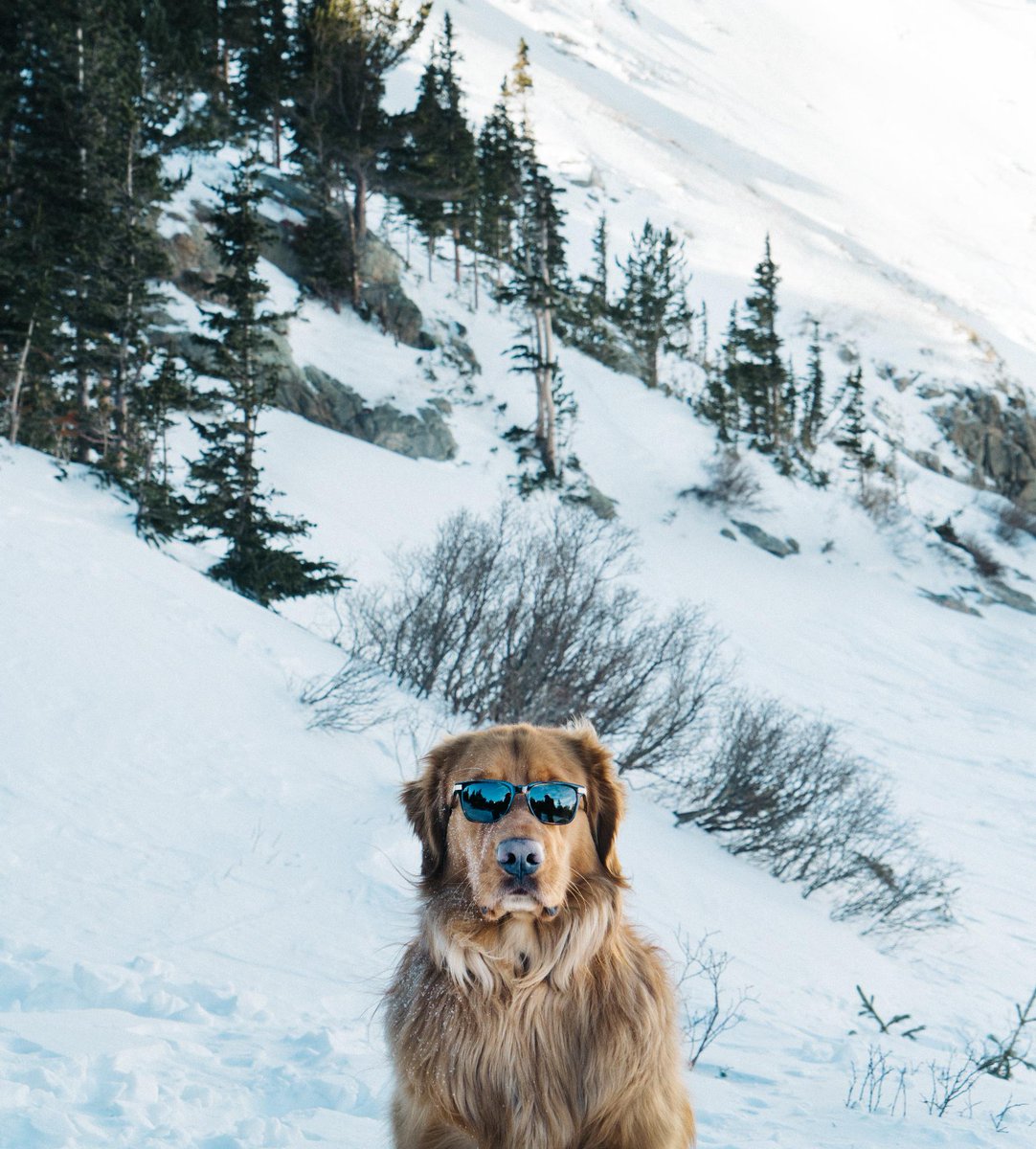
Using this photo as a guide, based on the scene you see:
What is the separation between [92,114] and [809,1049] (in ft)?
66.1

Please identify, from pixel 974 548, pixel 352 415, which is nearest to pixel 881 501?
pixel 974 548

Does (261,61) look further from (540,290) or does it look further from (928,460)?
(928,460)

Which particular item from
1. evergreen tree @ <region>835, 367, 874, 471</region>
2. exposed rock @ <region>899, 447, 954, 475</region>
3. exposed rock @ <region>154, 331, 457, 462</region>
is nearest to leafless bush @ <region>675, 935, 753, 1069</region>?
exposed rock @ <region>154, 331, 457, 462</region>

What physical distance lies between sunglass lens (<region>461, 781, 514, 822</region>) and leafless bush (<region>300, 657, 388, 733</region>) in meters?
7.31

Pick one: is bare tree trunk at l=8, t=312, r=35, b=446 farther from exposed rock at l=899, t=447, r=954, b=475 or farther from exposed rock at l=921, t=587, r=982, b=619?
exposed rock at l=899, t=447, r=954, b=475

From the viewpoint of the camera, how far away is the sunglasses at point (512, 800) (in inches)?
99.0

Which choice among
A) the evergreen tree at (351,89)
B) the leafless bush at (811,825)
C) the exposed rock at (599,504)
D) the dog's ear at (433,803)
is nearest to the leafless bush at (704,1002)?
the dog's ear at (433,803)

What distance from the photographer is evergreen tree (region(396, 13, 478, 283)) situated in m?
31.9

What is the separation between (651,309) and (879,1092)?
4978cm

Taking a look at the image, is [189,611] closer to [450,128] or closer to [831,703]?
[831,703]

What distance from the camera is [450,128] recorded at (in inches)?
1537

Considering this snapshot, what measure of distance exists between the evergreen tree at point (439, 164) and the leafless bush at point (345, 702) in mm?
27323

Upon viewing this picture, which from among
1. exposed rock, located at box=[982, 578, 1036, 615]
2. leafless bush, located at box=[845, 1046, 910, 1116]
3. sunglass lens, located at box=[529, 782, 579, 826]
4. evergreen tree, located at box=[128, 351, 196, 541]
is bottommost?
evergreen tree, located at box=[128, 351, 196, 541]

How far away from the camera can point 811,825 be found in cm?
1291
